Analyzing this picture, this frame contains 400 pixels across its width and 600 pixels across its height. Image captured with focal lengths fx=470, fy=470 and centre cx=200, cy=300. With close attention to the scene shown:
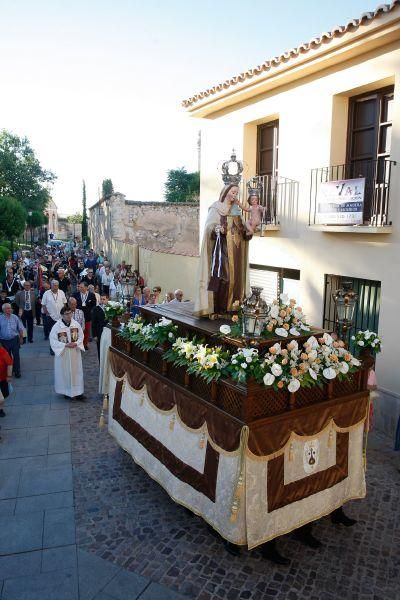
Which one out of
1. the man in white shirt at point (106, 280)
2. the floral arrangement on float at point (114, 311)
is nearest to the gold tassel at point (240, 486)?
the floral arrangement on float at point (114, 311)

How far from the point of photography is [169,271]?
17.4 metres

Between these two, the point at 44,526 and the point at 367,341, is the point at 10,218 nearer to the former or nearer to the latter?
the point at 44,526

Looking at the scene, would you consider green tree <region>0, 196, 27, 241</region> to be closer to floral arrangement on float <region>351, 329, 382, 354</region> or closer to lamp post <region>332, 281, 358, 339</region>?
lamp post <region>332, 281, 358, 339</region>

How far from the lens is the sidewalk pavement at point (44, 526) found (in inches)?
175

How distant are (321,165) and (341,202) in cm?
127

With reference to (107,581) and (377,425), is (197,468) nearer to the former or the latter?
(107,581)

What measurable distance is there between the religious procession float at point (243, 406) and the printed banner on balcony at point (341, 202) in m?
3.32

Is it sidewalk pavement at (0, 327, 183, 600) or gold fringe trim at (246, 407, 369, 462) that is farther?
gold fringe trim at (246, 407, 369, 462)

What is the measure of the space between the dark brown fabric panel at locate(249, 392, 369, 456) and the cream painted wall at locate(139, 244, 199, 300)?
10.1m

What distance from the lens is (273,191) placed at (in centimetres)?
1088

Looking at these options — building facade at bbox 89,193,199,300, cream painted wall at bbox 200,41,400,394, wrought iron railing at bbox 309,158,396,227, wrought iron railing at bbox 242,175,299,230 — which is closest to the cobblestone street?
cream painted wall at bbox 200,41,400,394

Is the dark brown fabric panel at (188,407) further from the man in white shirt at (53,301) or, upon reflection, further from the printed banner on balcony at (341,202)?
the man in white shirt at (53,301)

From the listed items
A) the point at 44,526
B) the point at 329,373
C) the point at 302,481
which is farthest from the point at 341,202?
the point at 44,526

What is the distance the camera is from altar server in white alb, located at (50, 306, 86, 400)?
941cm
